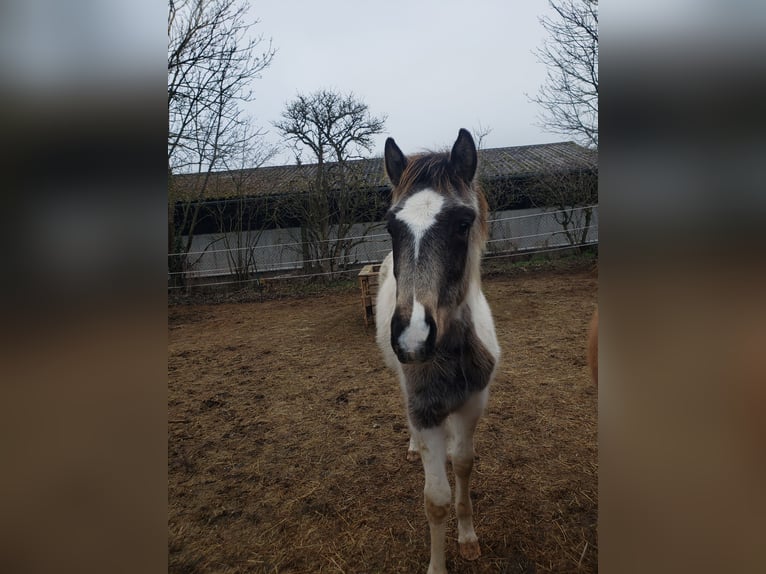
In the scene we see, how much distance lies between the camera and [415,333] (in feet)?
4.09

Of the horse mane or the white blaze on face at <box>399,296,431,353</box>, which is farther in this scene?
the horse mane

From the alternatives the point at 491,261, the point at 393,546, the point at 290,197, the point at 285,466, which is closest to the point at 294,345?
the point at 285,466

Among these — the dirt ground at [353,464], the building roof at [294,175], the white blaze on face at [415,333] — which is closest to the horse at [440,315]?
the white blaze on face at [415,333]

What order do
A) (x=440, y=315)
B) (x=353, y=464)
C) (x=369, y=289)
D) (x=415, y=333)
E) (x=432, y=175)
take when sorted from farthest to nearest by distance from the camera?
(x=369, y=289), (x=353, y=464), (x=432, y=175), (x=440, y=315), (x=415, y=333)

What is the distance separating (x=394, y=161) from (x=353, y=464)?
2.08 metres

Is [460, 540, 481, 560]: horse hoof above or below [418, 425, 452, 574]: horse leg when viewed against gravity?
below

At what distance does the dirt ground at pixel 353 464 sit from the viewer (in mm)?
1885

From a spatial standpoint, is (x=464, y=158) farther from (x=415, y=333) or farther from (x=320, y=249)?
(x=320, y=249)

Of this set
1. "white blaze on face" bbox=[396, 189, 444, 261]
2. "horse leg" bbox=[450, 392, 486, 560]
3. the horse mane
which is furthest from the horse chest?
the horse mane

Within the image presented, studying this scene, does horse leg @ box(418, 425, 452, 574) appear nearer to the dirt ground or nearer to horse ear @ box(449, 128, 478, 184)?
the dirt ground

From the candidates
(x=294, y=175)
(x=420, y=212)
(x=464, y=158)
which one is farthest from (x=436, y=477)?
(x=294, y=175)

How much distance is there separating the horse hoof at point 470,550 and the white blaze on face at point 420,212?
1518mm

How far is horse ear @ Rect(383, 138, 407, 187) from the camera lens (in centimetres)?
170
